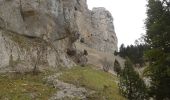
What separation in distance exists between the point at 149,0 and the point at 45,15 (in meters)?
18.9

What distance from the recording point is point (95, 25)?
447 ft

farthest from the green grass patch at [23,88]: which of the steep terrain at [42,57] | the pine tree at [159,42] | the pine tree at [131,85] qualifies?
the pine tree at [159,42]

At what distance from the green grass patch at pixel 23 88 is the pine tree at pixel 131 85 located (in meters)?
9.31

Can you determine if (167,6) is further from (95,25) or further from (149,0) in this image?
(95,25)

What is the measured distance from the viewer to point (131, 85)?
40031 millimetres

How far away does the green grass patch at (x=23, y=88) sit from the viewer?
3091 cm

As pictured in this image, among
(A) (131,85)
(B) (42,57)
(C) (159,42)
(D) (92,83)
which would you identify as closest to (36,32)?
(B) (42,57)

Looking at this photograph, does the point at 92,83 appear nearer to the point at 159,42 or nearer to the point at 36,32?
the point at 36,32

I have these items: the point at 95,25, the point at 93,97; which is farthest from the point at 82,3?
the point at 93,97

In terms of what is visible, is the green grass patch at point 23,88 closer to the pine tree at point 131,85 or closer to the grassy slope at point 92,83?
the grassy slope at point 92,83

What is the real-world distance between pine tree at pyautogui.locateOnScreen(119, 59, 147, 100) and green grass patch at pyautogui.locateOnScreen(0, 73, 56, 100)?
9.31 m

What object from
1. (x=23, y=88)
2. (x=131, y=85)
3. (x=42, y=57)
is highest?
(x=42, y=57)

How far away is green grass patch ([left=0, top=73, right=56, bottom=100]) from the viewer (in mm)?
30906

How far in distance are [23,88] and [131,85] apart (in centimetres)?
1288
